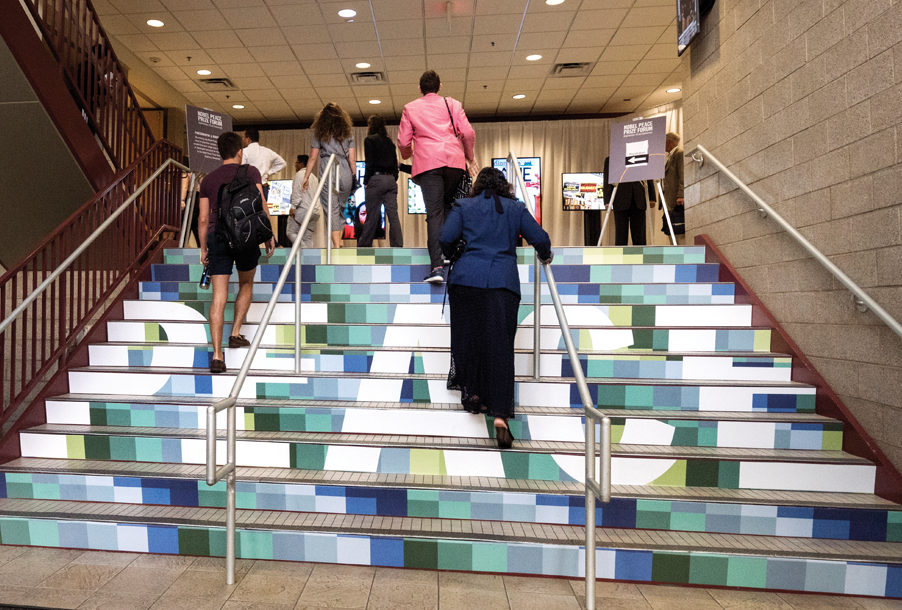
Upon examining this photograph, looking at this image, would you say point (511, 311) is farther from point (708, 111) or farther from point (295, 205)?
point (295, 205)

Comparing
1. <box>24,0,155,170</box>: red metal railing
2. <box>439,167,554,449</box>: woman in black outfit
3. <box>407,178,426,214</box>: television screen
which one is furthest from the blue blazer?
<box>407,178,426,214</box>: television screen

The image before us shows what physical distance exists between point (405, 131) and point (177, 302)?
1.98 meters

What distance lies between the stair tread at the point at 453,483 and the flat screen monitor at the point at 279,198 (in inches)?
277

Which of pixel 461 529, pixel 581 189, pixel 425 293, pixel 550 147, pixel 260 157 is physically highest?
pixel 550 147

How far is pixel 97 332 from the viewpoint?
3.49 metres

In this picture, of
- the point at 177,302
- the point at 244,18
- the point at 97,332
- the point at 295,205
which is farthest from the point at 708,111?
the point at 244,18

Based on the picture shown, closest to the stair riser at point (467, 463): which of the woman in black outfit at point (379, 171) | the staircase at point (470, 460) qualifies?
the staircase at point (470, 460)

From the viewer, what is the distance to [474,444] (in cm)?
262

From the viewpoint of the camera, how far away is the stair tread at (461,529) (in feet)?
7.07

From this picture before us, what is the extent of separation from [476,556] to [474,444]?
1.74 ft

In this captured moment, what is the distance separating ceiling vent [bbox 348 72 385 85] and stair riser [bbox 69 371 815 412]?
6196 millimetres

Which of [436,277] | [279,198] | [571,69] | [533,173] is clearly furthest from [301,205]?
[533,173]

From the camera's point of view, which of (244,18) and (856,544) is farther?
(244,18)

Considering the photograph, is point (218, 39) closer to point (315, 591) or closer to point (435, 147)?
point (435, 147)
